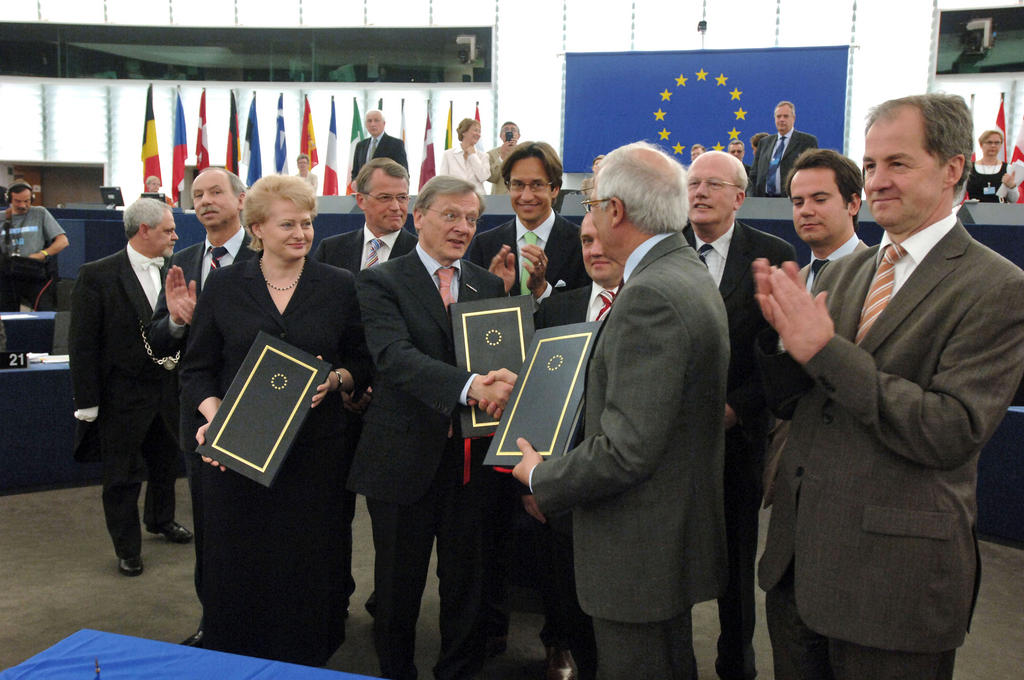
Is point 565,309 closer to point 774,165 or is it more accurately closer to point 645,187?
point 645,187

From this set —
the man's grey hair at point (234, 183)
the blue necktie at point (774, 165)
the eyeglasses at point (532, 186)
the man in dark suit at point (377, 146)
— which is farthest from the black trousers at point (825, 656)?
the blue necktie at point (774, 165)

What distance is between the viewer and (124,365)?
382 centimetres

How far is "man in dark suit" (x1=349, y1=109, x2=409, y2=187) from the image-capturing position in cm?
668

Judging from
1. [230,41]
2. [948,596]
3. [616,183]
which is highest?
[230,41]

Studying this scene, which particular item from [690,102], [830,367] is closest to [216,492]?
[830,367]

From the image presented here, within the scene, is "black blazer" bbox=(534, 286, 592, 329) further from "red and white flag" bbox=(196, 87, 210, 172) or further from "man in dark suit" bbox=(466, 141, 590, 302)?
"red and white flag" bbox=(196, 87, 210, 172)

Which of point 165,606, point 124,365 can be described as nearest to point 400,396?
point 165,606

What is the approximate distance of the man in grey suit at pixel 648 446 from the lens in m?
1.64

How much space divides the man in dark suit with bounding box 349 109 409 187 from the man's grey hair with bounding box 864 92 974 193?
17.8ft

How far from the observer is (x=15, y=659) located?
2994 mm

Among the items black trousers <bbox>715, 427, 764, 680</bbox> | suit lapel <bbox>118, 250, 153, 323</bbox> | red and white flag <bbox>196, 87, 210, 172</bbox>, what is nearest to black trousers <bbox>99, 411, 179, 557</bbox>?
suit lapel <bbox>118, 250, 153, 323</bbox>

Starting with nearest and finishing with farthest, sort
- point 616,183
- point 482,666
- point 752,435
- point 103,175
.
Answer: point 616,183 → point 752,435 → point 482,666 → point 103,175

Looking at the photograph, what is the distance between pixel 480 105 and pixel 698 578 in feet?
49.6

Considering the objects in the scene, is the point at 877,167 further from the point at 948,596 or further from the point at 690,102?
the point at 690,102
